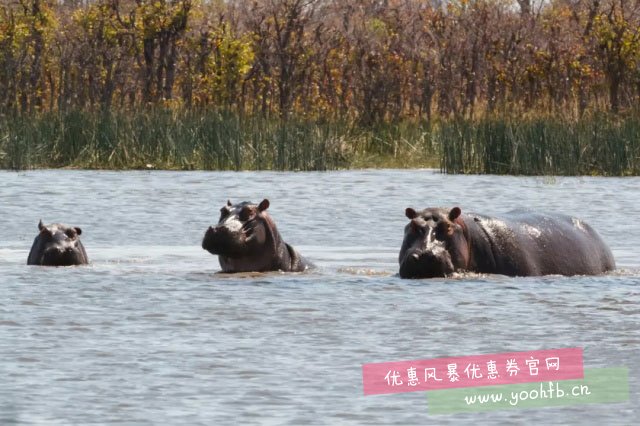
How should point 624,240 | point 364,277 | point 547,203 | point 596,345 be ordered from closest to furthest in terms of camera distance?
point 596,345 < point 364,277 < point 624,240 < point 547,203

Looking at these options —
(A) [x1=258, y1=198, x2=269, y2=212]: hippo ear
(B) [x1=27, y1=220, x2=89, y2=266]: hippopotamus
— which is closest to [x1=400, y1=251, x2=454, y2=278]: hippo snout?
(A) [x1=258, y1=198, x2=269, y2=212]: hippo ear

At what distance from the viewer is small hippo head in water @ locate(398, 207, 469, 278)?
377 inches

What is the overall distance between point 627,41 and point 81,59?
9113 mm

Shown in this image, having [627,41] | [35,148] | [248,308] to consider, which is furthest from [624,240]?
[627,41]

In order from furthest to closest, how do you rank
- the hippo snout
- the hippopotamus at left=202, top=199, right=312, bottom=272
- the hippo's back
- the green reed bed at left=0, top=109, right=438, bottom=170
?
the green reed bed at left=0, top=109, right=438, bottom=170 → the hippopotamus at left=202, top=199, right=312, bottom=272 → the hippo's back → the hippo snout

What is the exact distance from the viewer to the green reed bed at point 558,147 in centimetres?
2086

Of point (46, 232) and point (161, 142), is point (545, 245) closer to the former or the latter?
point (46, 232)

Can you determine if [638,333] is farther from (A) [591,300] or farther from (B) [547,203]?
(B) [547,203]

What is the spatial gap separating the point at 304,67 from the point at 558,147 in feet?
26.6

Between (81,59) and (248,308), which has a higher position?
(81,59)

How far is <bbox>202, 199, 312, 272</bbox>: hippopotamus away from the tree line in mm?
14699

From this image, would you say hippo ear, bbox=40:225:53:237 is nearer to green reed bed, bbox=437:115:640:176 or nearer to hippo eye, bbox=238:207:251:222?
hippo eye, bbox=238:207:251:222

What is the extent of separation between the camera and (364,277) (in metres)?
10.4

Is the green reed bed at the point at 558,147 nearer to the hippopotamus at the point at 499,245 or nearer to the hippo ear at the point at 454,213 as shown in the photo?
the hippopotamus at the point at 499,245
